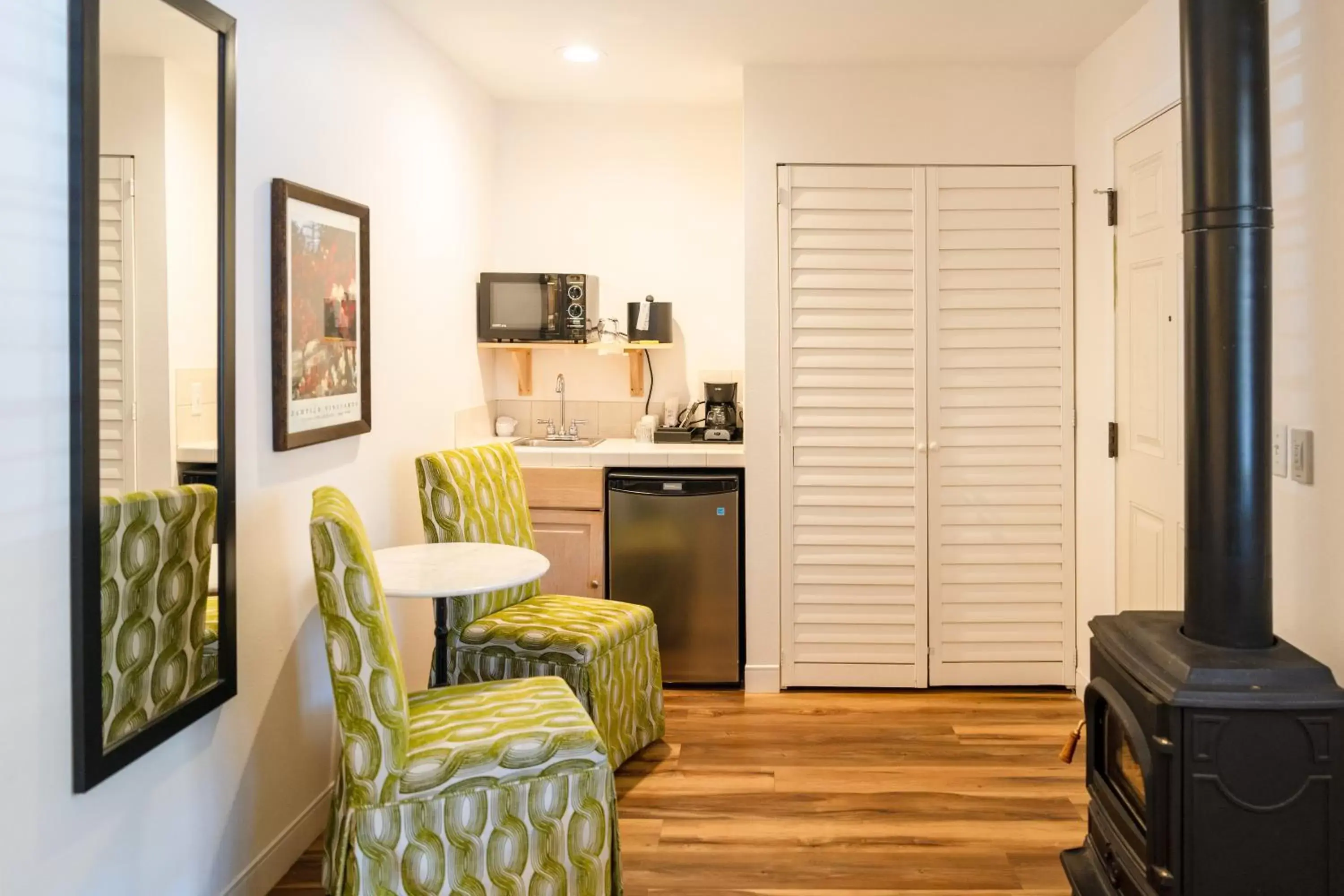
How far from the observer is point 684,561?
13.4 feet

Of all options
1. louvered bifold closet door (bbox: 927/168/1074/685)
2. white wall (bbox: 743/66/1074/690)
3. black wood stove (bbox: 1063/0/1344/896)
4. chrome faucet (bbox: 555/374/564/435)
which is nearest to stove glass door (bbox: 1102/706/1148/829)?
black wood stove (bbox: 1063/0/1344/896)

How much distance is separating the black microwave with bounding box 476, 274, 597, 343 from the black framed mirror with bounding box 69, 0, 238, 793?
2.02m

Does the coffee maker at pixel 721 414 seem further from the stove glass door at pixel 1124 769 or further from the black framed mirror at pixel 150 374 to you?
the black framed mirror at pixel 150 374

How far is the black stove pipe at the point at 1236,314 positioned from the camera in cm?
206

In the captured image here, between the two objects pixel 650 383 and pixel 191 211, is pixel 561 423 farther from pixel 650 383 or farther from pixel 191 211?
pixel 191 211

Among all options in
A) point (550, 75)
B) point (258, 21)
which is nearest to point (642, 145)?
point (550, 75)

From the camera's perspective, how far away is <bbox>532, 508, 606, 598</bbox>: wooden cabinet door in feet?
13.5

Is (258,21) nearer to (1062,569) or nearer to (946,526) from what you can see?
(946,526)

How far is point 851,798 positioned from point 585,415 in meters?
2.21

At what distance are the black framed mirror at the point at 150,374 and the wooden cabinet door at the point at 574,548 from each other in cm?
187

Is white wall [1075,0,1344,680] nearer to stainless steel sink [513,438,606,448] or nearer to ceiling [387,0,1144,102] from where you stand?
ceiling [387,0,1144,102]

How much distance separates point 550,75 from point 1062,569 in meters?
2.74

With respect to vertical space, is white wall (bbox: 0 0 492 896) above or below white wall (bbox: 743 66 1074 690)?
below

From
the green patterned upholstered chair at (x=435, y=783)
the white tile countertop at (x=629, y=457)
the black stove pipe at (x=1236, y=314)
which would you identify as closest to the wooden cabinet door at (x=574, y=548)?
the white tile countertop at (x=629, y=457)
